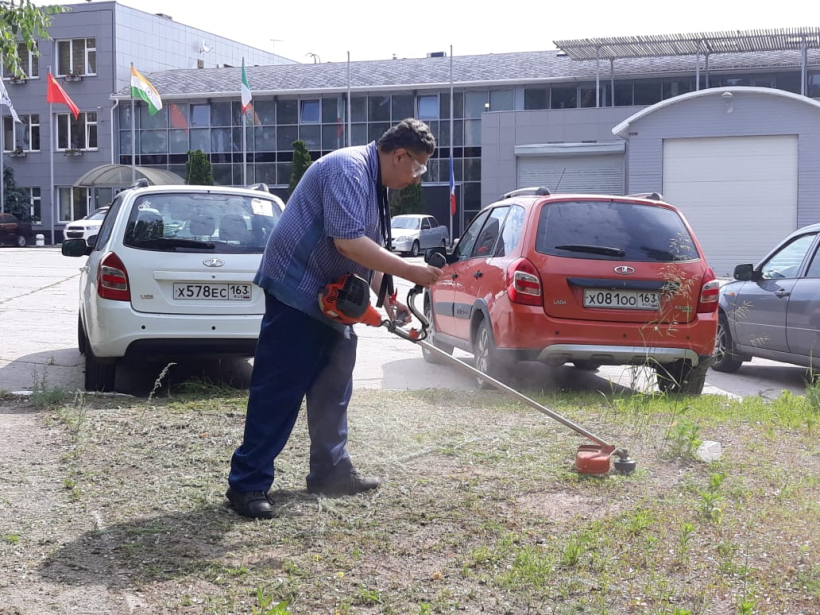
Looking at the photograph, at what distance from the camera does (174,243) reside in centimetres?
798

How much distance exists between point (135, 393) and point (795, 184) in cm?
2554

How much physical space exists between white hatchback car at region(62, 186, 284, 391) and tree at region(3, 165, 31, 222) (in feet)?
155

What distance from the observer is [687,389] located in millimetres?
8234

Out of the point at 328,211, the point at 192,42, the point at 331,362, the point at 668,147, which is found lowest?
the point at 331,362

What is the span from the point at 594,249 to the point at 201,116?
150 feet

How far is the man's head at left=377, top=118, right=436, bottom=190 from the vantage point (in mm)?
4547

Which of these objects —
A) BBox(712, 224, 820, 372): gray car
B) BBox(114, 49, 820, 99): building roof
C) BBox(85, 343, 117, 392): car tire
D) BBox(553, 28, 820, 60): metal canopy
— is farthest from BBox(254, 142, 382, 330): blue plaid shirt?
BBox(114, 49, 820, 99): building roof

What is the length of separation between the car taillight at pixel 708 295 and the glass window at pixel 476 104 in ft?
131

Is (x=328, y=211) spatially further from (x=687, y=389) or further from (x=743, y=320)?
(x=743, y=320)

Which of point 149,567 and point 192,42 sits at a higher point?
point 192,42

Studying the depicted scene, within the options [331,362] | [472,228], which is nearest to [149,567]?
[331,362]

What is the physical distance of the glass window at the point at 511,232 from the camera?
833cm

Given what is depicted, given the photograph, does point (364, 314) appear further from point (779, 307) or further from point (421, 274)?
point (779, 307)

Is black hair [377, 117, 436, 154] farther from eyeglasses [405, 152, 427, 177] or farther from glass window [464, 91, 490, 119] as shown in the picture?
glass window [464, 91, 490, 119]
